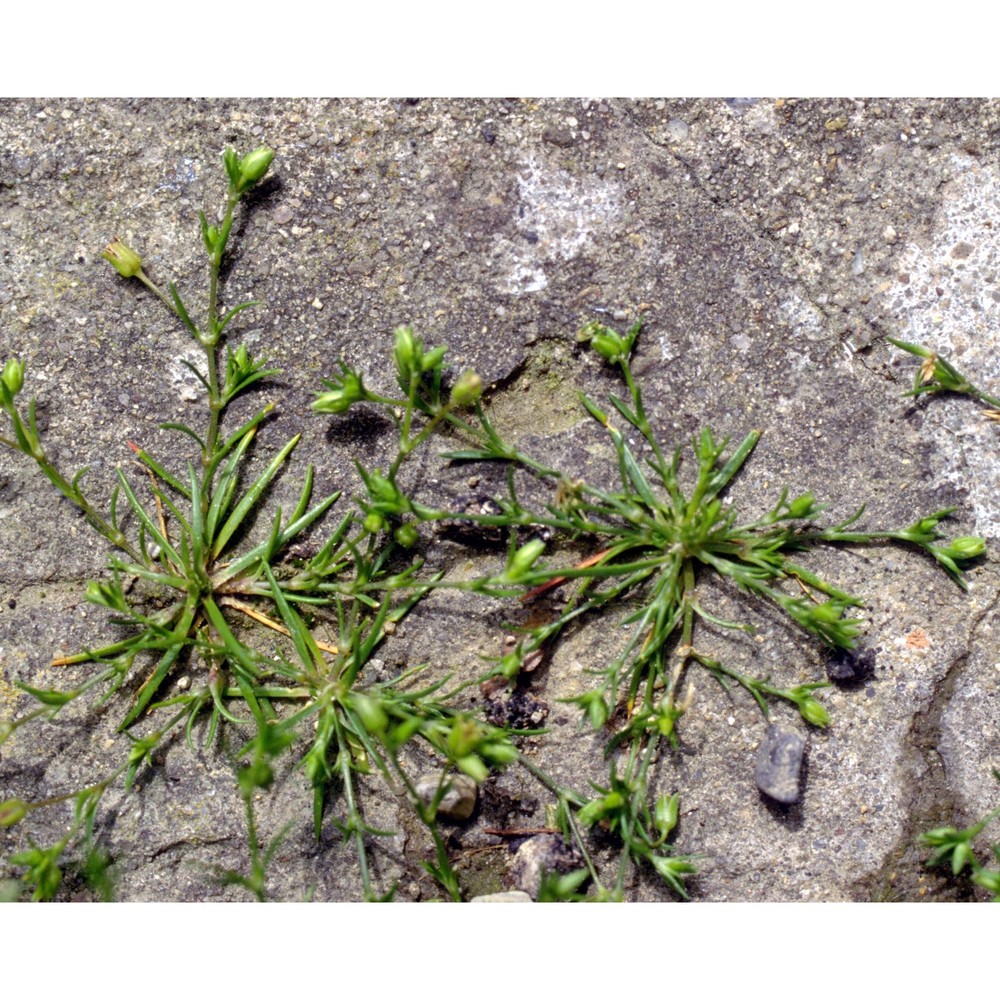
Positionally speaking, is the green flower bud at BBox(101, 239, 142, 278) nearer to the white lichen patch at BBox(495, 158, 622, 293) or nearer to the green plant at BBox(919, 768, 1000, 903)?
the white lichen patch at BBox(495, 158, 622, 293)

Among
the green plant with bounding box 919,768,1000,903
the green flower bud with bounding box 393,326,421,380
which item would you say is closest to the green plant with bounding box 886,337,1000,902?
the green plant with bounding box 919,768,1000,903

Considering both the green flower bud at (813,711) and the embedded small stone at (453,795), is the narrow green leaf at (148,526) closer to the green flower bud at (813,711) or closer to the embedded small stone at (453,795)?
the embedded small stone at (453,795)

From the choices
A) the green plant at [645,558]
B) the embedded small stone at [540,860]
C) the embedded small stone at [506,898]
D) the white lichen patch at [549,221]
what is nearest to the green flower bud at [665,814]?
the green plant at [645,558]

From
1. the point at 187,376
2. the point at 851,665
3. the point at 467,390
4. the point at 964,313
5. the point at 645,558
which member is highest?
the point at 964,313

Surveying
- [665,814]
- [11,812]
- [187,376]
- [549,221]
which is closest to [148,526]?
[187,376]

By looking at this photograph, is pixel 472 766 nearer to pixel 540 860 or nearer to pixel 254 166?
pixel 540 860

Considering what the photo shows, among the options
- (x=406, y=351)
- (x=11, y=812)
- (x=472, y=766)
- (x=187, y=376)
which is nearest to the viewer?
(x=472, y=766)

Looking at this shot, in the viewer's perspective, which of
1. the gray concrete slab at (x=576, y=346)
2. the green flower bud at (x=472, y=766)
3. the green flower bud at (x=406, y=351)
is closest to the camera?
the green flower bud at (x=472, y=766)
